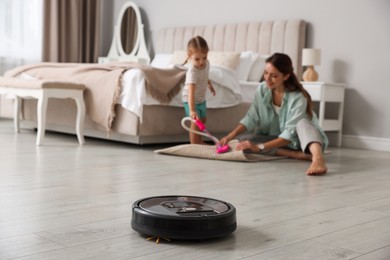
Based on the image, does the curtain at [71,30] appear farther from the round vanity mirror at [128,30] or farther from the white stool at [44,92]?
the white stool at [44,92]

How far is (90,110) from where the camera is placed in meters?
3.97

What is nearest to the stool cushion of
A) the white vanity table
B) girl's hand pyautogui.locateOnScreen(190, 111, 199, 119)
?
girl's hand pyautogui.locateOnScreen(190, 111, 199, 119)

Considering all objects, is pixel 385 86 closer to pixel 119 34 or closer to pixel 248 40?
pixel 248 40

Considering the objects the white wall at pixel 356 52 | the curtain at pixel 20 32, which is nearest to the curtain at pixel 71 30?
the curtain at pixel 20 32

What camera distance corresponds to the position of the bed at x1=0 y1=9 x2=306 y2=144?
3729 millimetres

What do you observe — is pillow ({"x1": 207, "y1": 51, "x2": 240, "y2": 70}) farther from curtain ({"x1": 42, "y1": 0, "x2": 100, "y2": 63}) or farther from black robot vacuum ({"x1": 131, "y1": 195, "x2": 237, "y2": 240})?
black robot vacuum ({"x1": 131, "y1": 195, "x2": 237, "y2": 240})

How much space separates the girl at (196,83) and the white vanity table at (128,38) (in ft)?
8.85

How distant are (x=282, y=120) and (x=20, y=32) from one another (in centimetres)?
383

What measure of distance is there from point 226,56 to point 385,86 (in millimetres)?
1369

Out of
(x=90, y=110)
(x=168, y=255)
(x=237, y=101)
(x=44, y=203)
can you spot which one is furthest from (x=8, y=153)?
(x=168, y=255)

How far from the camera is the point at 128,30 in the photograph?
660 cm

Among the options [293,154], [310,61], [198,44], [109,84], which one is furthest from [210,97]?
[310,61]

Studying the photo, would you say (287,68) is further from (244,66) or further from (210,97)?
(244,66)

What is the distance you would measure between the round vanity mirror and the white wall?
1.94m
